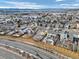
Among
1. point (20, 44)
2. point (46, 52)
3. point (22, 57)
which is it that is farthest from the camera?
point (20, 44)

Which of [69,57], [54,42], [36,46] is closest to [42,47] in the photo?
[36,46]

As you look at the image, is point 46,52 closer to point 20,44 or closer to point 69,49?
point 69,49

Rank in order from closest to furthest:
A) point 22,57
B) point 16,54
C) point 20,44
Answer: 1. point 22,57
2. point 16,54
3. point 20,44

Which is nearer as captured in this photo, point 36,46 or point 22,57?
point 22,57

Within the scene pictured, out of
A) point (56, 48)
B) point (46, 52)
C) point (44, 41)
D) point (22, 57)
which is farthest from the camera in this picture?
point (44, 41)

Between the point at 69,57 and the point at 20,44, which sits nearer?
the point at 69,57

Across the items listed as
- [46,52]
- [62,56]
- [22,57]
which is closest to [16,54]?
[22,57]

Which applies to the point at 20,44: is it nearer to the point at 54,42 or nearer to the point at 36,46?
the point at 36,46

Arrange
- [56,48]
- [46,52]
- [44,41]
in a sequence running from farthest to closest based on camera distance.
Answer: [44,41] < [56,48] < [46,52]
